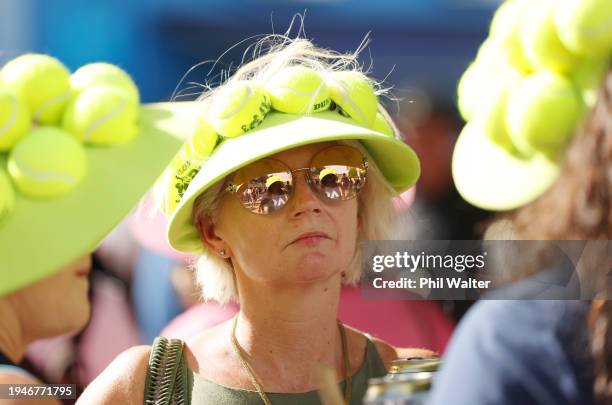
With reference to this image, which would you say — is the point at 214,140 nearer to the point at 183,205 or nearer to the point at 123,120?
the point at 183,205

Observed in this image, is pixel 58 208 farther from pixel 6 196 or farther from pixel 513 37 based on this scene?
pixel 513 37

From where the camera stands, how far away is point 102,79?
1.74 metres

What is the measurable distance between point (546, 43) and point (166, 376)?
1.16 metres

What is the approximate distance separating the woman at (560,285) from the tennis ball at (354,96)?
2.58 ft

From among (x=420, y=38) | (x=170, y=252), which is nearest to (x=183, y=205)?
(x=170, y=252)

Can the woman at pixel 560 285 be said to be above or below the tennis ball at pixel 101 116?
below

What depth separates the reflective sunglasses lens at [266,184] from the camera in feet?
6.86

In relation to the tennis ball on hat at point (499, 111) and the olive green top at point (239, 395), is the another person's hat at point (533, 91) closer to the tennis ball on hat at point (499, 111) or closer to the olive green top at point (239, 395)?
the tennis ball on hat at point (499, 111)

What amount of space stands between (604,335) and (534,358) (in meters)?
0.10

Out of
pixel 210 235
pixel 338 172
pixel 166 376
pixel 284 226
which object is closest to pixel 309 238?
pixel 284 226

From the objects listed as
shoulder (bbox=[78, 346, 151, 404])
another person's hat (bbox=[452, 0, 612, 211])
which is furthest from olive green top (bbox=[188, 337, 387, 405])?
another person's hat (bbox=[452, 0, 612, 211])

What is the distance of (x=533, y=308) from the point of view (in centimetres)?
123

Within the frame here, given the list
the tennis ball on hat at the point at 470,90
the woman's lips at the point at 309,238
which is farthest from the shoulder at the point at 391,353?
the tennis ball on hat at the point at 470,90

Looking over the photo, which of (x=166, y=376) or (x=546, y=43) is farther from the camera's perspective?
(x=166, y=376)
